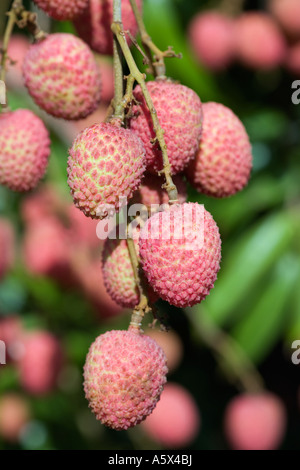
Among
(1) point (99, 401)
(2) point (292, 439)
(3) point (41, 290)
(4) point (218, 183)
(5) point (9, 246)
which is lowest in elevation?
(2) point (292, 439)

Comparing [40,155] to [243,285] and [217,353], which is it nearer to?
[243,285]

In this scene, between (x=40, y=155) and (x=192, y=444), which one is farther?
(x=192, y=444)

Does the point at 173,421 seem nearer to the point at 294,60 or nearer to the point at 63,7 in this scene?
the point at 294,60

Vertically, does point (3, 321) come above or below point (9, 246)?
below

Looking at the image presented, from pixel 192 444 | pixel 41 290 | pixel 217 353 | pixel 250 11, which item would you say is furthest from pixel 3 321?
pixel 250 11

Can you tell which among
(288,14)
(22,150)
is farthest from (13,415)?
(288,14)

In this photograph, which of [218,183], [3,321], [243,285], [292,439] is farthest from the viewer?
[292,439]

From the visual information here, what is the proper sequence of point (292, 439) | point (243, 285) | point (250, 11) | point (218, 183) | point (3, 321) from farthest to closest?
point (292, 439), point (250, 11), point (3, 321), point (243, 285), point (218, 183)
